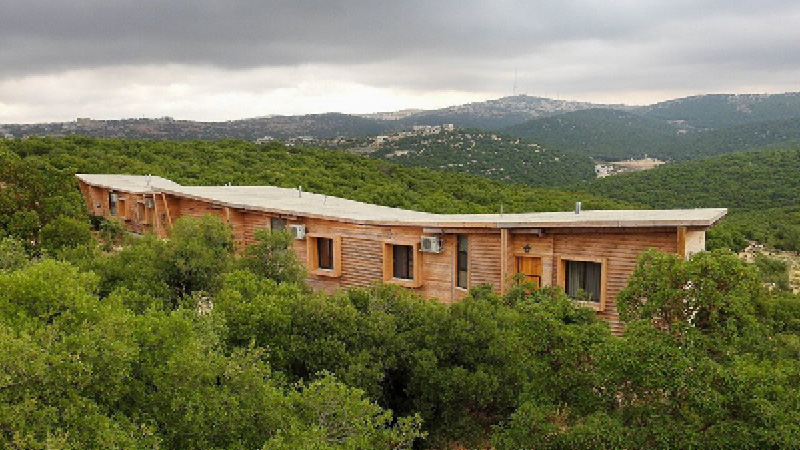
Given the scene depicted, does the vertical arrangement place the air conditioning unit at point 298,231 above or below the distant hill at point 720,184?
above

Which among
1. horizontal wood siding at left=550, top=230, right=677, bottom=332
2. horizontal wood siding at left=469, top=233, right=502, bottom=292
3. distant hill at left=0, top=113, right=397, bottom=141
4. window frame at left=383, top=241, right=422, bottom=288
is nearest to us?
horizontal wood siding at left=550, top=230, right=677, bottom=332

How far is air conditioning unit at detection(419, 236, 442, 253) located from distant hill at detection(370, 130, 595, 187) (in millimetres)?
60032

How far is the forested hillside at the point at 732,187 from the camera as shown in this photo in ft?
146

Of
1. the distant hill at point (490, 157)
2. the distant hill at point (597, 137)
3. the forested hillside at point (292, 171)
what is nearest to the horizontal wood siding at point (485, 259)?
the forested hillside at point (292, 171)

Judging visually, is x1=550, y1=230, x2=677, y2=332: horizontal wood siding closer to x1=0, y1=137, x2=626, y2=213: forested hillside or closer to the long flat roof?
the long flat roof

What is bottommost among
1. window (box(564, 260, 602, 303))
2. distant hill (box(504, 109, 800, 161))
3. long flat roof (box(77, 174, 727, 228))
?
window (box(564, 260, 602, 303))

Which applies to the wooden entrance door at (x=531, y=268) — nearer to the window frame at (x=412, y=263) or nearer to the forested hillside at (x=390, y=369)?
the forested hillside at (x=390, y=369)

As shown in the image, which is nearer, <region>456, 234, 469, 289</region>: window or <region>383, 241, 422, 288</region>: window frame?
<region>456, 234, 469, 289</region>: window

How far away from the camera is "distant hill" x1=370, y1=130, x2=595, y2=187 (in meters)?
75.9

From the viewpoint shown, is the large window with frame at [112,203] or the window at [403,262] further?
the large window with frame at [112,203]

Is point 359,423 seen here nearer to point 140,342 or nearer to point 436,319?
point 140,342

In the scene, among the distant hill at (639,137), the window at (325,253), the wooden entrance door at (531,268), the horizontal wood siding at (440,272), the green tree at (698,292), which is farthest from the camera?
the distant hill at (639,137)

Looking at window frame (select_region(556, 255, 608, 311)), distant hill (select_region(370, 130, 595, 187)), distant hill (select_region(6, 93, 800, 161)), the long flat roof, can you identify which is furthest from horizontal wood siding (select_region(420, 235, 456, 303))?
distant hill (select_region(6, 93, 800, 161))

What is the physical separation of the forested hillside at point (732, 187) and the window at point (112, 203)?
113 ft
